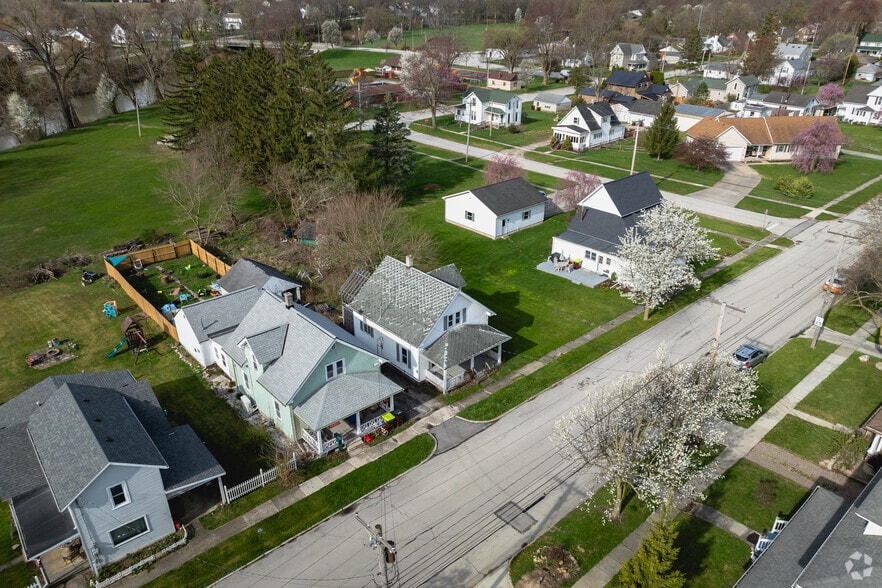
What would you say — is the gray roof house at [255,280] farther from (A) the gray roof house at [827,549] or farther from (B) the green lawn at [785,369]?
(A) the gray roof house at [827,549]

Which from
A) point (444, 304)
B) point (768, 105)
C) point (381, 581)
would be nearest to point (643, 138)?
point (768, 105)

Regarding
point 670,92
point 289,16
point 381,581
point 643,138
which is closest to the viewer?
point 381,581

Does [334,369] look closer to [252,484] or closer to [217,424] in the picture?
[252,484]

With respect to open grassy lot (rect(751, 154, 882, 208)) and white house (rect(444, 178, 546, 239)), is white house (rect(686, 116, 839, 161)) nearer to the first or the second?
open grassy lot (rect(751, 154, 882, 208))

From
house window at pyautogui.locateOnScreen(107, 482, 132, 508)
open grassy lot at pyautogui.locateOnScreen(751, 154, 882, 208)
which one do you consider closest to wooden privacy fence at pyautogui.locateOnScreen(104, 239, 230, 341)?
house window at pyautogui.locateOnScreen(107, 482, 132, 508)

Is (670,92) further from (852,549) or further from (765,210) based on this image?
(852,549)

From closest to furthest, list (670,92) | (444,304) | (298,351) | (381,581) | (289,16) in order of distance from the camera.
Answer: (381,581) < (298,351) < (444,304) < (670,92) < (289,16)
